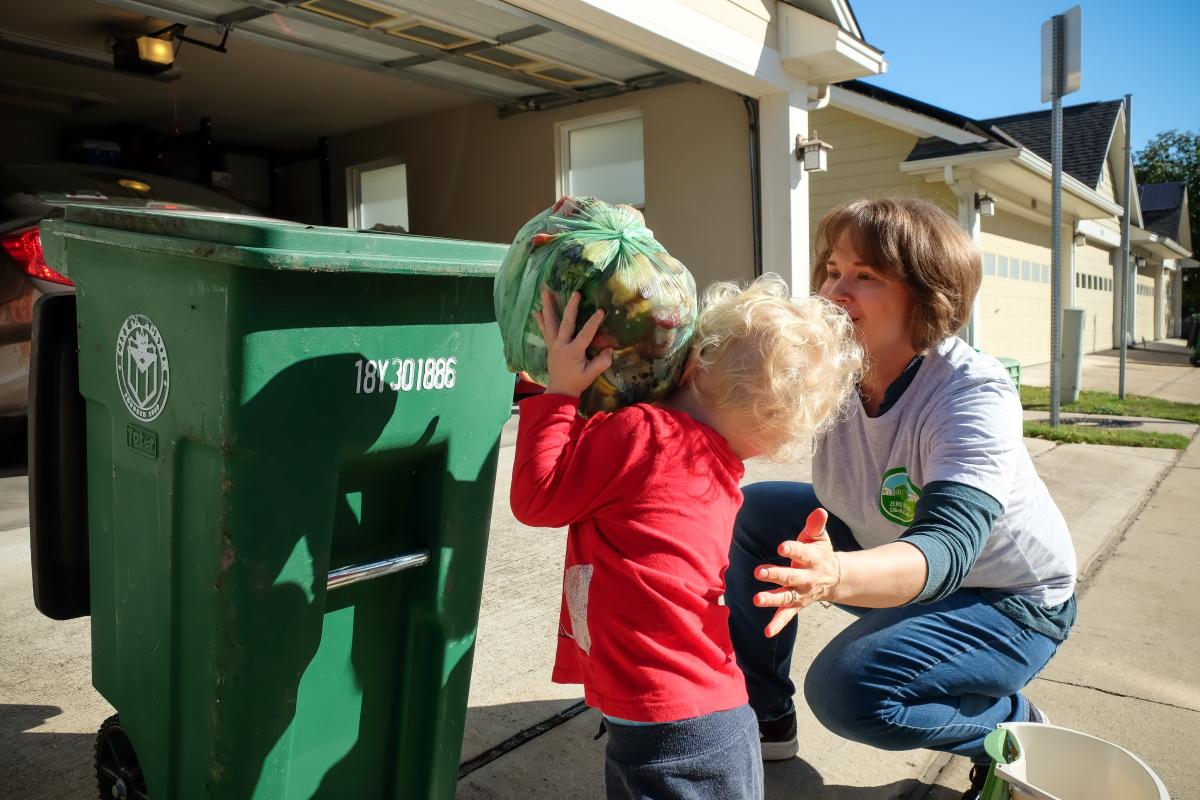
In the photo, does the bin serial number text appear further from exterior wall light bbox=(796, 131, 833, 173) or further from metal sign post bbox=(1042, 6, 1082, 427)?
metal sign post bbox=(1042, 6, 1082, 427)

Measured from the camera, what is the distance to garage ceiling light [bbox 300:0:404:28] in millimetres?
5906

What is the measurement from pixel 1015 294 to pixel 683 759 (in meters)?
14.9

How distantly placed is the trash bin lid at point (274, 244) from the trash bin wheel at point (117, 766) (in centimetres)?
100

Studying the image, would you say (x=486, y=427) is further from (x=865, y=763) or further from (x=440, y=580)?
(x=865, y=763)

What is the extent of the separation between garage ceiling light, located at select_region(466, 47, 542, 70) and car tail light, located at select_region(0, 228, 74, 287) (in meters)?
3.74

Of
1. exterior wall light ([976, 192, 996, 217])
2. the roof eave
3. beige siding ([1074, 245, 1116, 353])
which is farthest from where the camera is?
beige siding ([1074, 245, 1116, 353])

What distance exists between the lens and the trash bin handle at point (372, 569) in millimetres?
1602

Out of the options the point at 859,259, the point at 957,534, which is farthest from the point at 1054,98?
the point at 957,534

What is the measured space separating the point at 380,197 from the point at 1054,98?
22.7 ft

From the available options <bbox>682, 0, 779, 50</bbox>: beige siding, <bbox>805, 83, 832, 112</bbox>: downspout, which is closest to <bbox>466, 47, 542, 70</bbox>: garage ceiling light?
<bbox>682, 0, 779, 50</bbox>: beige siding

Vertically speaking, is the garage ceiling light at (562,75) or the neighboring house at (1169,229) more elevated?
the neighboring house at (1169,229)

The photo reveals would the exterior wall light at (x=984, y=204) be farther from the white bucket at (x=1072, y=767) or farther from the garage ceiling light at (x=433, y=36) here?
the white bucket at (x=1072, y=767)

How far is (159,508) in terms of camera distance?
1599mm

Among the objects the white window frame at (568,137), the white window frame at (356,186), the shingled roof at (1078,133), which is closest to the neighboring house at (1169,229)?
the shingled roof at (1078,133)
